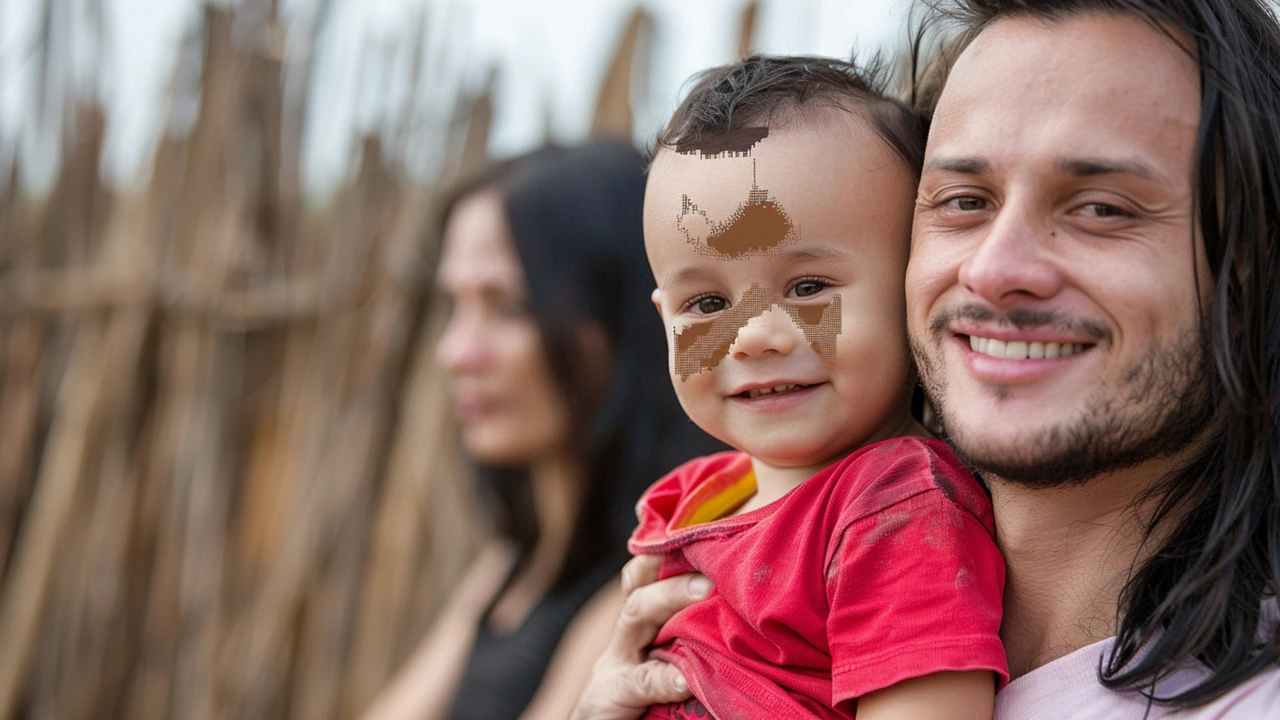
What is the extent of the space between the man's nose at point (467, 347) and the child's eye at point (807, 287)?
5.29 feet

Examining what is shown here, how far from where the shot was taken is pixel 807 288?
117cm

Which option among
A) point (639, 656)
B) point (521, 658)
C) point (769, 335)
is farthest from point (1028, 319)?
point (521, 658)

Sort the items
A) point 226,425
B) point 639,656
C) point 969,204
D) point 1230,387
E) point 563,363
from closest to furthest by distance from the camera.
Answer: point 1230,387 → point 969,204 → point 639,656 → point 563,363 → point 226,425

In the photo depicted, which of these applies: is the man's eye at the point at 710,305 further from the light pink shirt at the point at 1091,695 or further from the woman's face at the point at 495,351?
the woman's face at the point at 495,351

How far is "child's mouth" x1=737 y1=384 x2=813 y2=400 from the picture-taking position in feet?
3.94

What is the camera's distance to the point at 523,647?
8.97ft

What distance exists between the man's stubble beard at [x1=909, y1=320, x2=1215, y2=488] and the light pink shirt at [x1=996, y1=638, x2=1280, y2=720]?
0.19 metres

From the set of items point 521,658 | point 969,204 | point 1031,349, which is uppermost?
point 969,204

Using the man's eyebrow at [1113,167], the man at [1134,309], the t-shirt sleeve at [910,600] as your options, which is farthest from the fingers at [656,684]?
the man's eyebrow at [1113,167]

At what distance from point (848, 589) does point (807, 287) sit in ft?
1.02

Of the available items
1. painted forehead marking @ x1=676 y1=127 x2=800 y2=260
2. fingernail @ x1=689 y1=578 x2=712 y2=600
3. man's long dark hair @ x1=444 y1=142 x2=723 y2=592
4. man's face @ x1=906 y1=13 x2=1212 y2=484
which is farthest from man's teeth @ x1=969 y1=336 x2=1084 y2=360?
man's long dark hair @ x1=444 y1=142 x2=723 y2=592

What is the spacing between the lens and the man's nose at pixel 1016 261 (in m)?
1.06

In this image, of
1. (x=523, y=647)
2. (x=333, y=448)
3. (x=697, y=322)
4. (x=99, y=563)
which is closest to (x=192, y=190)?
(x=333, y=448)

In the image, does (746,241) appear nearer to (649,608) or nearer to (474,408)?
(649,608)
